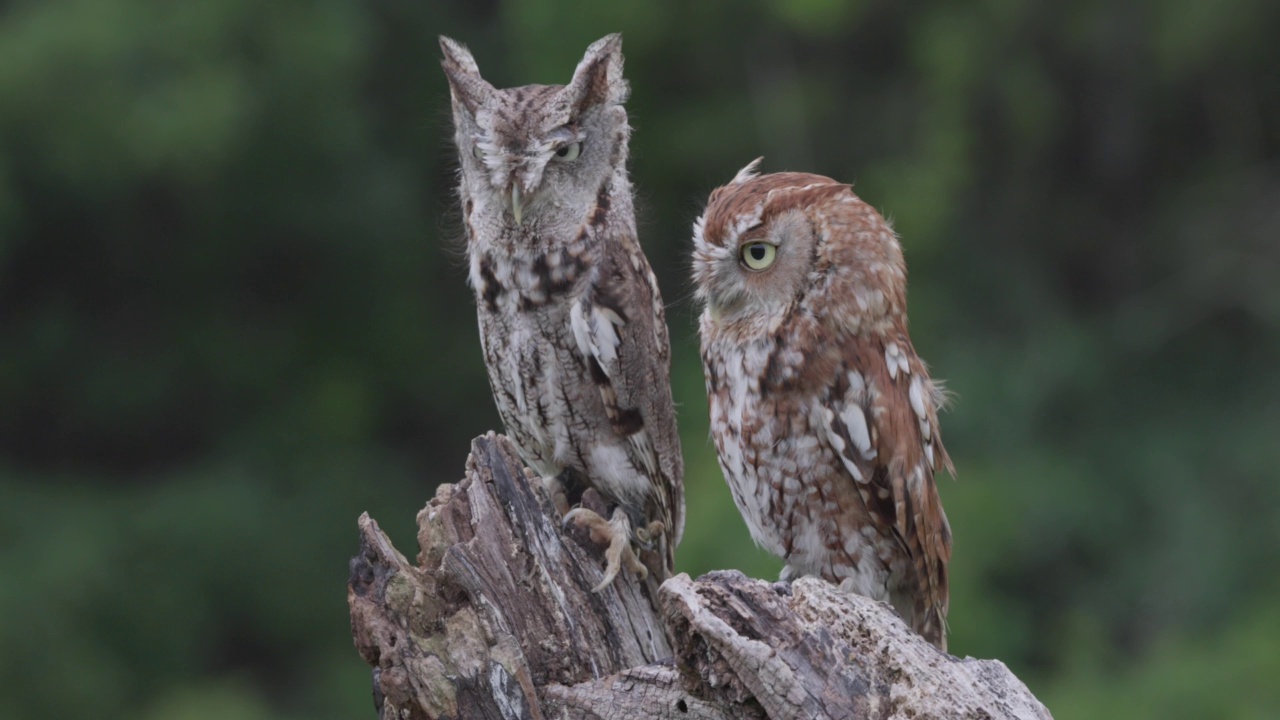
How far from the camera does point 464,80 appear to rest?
306cm

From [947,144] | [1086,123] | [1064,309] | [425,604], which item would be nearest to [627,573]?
[425,604]

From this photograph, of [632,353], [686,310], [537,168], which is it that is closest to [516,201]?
[537,168]

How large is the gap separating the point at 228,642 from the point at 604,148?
5304mm

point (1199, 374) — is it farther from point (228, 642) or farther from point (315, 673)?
point (228, 642)

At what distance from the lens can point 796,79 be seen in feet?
21.3

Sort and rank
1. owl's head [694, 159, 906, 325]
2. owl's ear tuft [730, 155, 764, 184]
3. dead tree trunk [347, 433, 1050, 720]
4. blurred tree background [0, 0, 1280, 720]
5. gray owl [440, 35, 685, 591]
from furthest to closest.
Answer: blurred tree background [0, 0, 1280, 720] < gray owl [440, 35, 685, 591] < owl's ear tuft [730, 155, 764, 184] < owl's head [694, 159, 906, 325] < dead tree trunk [347, 433, 1050, 720]

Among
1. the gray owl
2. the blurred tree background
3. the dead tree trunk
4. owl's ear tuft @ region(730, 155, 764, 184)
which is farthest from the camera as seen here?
the blurred tree background

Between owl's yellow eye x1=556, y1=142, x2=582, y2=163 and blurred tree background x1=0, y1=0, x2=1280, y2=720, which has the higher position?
blurred tree background x1=0, y1=0, x2=1280, y2=720

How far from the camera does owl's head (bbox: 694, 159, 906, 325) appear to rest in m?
2.66

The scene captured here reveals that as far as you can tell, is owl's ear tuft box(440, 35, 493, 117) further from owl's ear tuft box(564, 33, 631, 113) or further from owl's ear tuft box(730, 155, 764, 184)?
owl's ear tuft box(730, 155, 764, 184)

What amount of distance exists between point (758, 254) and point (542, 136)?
550mm

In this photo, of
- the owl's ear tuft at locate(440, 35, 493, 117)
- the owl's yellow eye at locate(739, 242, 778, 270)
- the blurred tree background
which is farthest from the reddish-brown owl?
the blurred tree background

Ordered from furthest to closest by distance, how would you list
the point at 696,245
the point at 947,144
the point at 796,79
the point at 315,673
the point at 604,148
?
the point at 315,673 → the point at 796,79 → the point at 947,144 → the point at 604,148 → the point at 696,245

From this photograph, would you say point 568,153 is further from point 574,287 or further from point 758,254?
point 758,254
